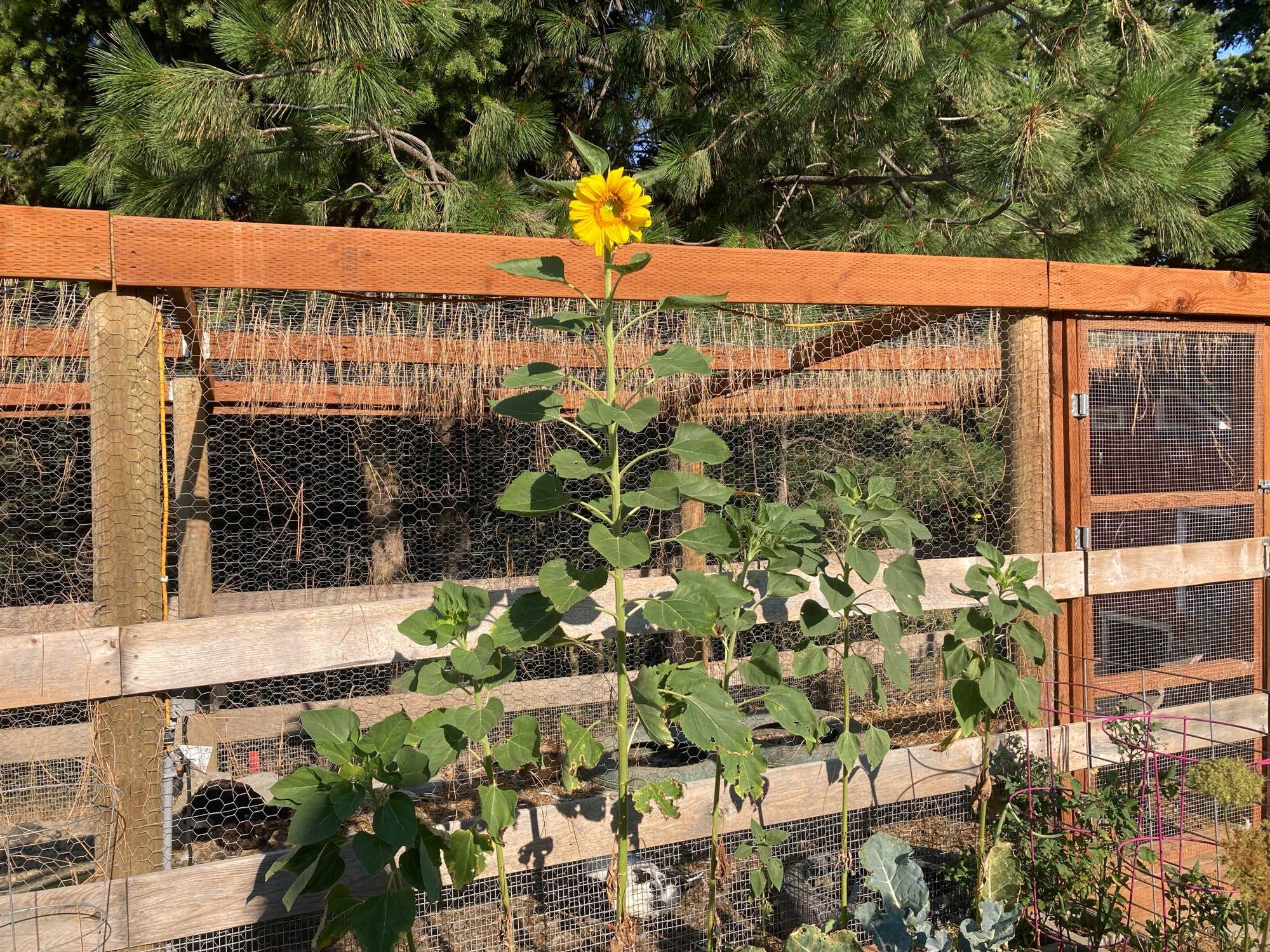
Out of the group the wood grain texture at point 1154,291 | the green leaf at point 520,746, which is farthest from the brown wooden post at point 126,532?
the wood grain texture at point 1154,291

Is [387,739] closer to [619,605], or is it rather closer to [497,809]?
[497,809]

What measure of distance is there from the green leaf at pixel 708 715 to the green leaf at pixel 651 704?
47 mm

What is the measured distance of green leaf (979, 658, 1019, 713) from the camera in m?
2.18

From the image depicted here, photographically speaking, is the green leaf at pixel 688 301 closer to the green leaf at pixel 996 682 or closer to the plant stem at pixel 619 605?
the plant stem at pixel 619 605

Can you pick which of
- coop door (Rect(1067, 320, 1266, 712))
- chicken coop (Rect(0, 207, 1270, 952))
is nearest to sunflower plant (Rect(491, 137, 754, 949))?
chicken coop (Rect(0, 207, 1270, 952))

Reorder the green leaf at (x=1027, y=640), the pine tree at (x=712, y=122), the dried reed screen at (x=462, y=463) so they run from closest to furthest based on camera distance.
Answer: the green leaf at (x=1027, y=640) → the dried reed screen at (x=462, y=463) → the pine tree at (x=712, y=122)

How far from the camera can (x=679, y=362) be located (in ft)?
5.86

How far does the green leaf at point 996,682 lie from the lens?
218 centimetres

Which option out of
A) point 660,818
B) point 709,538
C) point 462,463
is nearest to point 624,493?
point 709,538

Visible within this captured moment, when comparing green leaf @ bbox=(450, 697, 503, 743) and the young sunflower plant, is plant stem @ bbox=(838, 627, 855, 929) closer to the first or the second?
the young sunflower plant

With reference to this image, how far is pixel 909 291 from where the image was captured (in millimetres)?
2652

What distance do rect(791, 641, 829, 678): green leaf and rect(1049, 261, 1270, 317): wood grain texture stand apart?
1.32m

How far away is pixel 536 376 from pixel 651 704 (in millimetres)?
639

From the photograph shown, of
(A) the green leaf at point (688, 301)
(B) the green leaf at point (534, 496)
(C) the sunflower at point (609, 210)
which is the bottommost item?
(B) the green leaf at point (534, 496)
